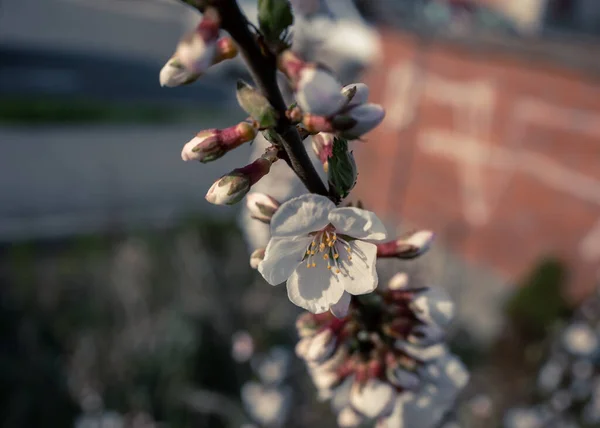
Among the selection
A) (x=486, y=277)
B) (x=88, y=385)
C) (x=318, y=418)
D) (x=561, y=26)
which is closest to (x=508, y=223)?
(x=486, y=277)

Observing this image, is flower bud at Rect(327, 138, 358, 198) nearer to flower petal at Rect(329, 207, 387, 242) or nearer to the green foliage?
flower petal at Rect(329, 207, 387, 242)

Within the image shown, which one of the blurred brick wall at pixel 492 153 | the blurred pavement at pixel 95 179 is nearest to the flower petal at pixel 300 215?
the blurred brick wall at pixel 492 153

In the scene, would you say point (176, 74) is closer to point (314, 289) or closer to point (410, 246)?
point (314, 289)

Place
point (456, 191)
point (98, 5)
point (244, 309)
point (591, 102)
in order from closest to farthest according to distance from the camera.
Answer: point (244, 309), point (591, 102), point (456, 191), point (98, 5)

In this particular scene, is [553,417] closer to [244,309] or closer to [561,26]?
[244,309]

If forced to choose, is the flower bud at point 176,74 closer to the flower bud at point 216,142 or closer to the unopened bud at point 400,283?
the flower bud at point 216,142

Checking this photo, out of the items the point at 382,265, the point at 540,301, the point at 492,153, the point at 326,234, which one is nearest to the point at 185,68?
the point at 326,234

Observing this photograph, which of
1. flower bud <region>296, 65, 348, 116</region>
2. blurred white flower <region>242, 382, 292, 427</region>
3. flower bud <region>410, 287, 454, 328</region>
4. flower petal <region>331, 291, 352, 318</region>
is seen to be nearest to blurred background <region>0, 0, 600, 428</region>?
blurred white flower <region>242, 382, 292, 427</region>
